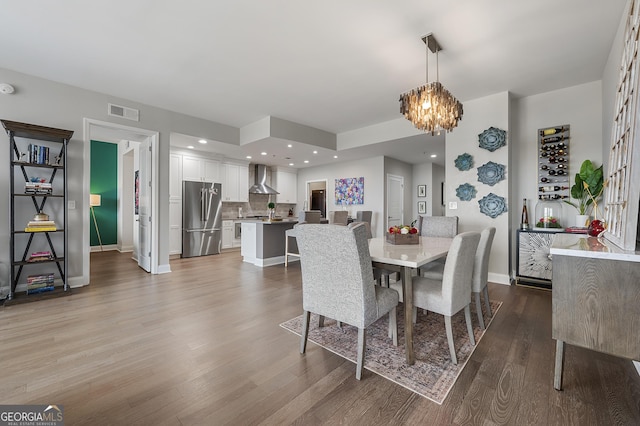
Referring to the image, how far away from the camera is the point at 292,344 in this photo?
2109 mm

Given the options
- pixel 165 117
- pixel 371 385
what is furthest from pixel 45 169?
pixel 371 385

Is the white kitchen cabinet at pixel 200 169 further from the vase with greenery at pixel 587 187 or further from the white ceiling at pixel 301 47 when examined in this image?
the vase with greenery at pixel 587 187

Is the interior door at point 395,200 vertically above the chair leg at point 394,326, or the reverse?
the interior door at point 395,200

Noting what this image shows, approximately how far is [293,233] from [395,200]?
3.74 metres

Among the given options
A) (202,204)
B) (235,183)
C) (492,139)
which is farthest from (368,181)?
(202,204)

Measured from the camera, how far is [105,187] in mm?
6711

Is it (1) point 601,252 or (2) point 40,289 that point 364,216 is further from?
(2) point 40,289

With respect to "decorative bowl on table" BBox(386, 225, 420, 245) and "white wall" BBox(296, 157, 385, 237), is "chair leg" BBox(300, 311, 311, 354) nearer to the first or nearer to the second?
"decorative bowl on table" BBox(386, 225, 420, 245)

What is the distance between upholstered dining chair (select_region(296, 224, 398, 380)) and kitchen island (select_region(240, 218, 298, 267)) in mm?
3254

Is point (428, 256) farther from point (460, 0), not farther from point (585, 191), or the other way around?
point (585, 191)

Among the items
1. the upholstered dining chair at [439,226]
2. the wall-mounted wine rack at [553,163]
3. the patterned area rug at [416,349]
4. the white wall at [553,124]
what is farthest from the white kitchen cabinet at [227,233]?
the wall-mounted wine rack at [553,163]

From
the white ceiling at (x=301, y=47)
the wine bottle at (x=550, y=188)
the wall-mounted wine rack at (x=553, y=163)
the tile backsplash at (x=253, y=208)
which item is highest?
the white ceiling at (x=301, y=47)

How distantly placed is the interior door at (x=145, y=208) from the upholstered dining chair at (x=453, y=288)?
436cm

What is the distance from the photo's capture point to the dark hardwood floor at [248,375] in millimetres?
1385
